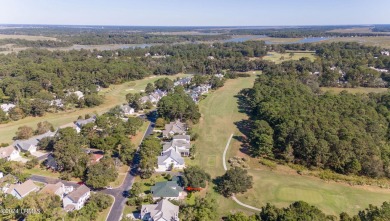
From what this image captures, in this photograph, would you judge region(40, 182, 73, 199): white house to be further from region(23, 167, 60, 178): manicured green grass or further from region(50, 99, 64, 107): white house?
region(50, 99, 64, 107): white house

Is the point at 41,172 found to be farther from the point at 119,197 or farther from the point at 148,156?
the point at 148,156

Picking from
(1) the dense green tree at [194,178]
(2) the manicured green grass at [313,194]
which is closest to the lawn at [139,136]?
(1) the dense green tree at [194,178]

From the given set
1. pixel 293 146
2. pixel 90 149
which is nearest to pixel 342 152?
pixel 293 146

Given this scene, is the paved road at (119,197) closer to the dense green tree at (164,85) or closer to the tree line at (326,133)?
A: the tree line at (326,133)

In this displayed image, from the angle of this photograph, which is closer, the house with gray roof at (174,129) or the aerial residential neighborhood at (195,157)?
the aerial residential neighborhood at (195,157)

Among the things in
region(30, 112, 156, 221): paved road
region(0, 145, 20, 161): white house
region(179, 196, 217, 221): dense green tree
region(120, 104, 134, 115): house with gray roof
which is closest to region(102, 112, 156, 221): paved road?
region(30, 112, 156, 221): paved road

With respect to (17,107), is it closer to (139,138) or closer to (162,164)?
(139,138)

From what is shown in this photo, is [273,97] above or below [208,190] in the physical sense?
above
